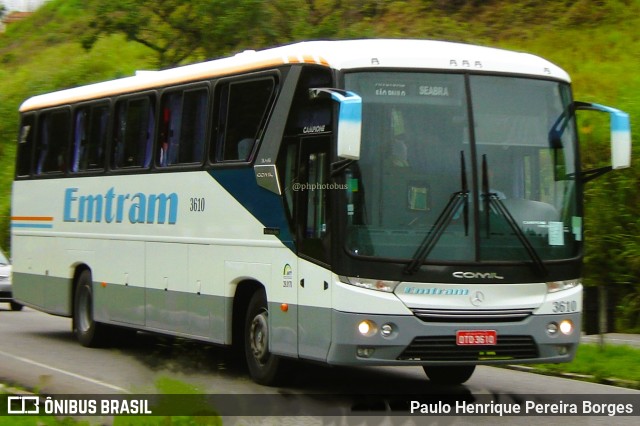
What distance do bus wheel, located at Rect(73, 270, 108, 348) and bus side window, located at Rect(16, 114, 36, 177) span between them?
2824 millimetres

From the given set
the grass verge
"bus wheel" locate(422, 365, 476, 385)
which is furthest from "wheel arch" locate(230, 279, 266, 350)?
the grass verge

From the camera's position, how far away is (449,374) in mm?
13484

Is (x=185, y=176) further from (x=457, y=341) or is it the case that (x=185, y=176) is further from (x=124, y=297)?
(x=457, y=341)

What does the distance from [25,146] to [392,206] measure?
34.7 feet

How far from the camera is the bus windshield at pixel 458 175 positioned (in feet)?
37.0

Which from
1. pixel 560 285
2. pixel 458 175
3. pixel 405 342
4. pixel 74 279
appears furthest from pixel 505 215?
pixel 74 279

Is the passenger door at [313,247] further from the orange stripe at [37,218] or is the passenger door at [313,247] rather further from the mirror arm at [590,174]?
the orange stripe at [37,218]

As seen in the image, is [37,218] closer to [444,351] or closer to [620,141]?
[444,351]

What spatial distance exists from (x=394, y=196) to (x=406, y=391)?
2456 mm

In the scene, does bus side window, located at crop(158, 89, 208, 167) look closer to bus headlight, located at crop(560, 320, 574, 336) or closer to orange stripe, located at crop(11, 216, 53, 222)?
orange stripe, located at crop(11, 216, 53, 222)

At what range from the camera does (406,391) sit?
1271cm

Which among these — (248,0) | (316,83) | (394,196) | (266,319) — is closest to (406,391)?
(266,319)

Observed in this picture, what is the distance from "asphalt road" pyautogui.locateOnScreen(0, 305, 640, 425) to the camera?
35.8 ft

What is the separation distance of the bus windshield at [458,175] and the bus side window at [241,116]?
5.74 feet
